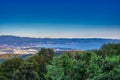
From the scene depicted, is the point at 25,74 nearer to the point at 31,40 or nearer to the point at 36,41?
the point at 31,40

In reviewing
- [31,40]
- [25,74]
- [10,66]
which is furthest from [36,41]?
[25,74]

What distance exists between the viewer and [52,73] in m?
35.0

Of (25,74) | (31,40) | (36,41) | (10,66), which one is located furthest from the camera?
(36,41)

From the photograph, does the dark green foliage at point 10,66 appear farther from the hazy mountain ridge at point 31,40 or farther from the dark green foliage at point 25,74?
the hazy mountain ridge at point 31,40

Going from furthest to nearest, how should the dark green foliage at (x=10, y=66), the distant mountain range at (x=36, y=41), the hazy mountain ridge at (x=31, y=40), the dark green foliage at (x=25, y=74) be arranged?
the hazy mountain ridge at (x=31, y=40) → the distant mountain range at (x=36, y=41) → the dark green foliage at (x=10, y=66) → the dark green foliage at (x=25, y=74)

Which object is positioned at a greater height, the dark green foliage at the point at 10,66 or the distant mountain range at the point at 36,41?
the distant mountain range at the point at 36,41

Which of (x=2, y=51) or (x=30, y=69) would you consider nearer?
(x=30, y=69)

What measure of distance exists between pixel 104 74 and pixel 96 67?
5.53ft

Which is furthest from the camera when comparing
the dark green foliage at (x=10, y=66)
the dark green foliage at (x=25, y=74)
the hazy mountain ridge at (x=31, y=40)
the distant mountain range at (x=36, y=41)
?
the hazy mountain ridge at (x=31, y=40)

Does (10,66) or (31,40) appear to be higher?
(31,40)

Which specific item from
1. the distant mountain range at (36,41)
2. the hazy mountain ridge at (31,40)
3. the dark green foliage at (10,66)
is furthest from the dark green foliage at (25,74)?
the hazy mountain ridge at (31,40)

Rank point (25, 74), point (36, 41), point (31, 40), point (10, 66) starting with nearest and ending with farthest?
1. point (25, 74)
2. point (10, 66)
3. point (31, 40)
4. point (36, 41)

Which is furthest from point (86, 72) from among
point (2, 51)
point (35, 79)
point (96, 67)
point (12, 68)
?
point (2, 51)

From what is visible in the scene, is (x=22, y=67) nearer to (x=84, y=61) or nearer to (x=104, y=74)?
(x=84, y=61)
